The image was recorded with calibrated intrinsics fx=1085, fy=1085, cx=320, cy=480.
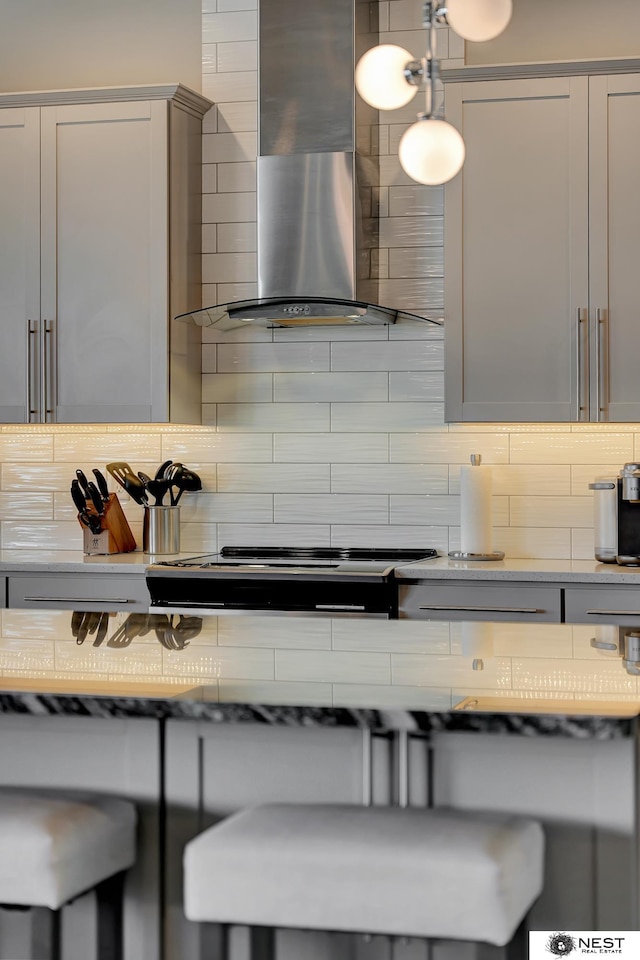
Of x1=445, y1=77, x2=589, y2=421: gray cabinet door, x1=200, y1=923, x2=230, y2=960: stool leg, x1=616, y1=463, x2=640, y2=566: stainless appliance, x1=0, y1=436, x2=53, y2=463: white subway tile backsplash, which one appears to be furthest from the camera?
x1=0, y1=436, x2=53, y2=463: white subway tile backsplash

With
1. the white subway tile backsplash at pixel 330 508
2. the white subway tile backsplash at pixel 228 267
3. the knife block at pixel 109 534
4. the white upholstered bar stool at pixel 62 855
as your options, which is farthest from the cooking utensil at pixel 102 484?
the white upholstered bar stool at pixel 62 855

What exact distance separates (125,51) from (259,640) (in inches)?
136

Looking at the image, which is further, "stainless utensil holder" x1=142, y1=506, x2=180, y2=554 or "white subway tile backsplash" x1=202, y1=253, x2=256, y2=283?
"white subway tile backsplash" x1=202, y1=253, x2=256, y2=283

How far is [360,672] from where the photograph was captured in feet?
4.85

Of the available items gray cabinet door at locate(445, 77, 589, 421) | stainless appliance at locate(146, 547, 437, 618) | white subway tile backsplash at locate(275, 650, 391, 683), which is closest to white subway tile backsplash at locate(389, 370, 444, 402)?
gray cabinet door at locate(445, 77, 589, 421)

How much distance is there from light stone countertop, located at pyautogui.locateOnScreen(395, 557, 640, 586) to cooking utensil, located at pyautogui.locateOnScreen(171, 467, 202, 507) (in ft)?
3.46

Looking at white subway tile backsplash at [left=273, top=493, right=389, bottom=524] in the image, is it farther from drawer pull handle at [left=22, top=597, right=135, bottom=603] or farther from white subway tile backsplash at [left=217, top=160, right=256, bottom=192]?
white subway tile backsplash at [left=217, top=160, right=256, bottom=192]

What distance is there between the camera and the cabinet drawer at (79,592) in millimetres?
3736

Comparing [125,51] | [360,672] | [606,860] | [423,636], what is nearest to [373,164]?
[125,51]

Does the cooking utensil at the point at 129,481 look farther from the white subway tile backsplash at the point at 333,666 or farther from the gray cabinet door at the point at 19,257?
the white subway tile backsplash at the point at 333,666

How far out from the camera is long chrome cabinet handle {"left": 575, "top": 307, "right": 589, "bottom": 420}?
12.1 ft

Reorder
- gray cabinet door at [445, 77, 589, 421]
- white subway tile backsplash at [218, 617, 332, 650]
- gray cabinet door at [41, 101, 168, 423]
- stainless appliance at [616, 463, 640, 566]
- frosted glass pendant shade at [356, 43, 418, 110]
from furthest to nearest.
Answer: gray cabinet door at [41, 101, 168, 423]
gray cabinet door at [445, 77, 589, 421]
stainless appliance at [616, 463, 640, 566]
frosted glass pendant shade at [356, 43, 418, 110]
white subway tile backsplash at [218, 617, 332, 650]

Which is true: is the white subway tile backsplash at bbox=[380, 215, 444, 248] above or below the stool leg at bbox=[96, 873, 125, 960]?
above

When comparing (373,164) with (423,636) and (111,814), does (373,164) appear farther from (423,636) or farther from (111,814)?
(111,814)
